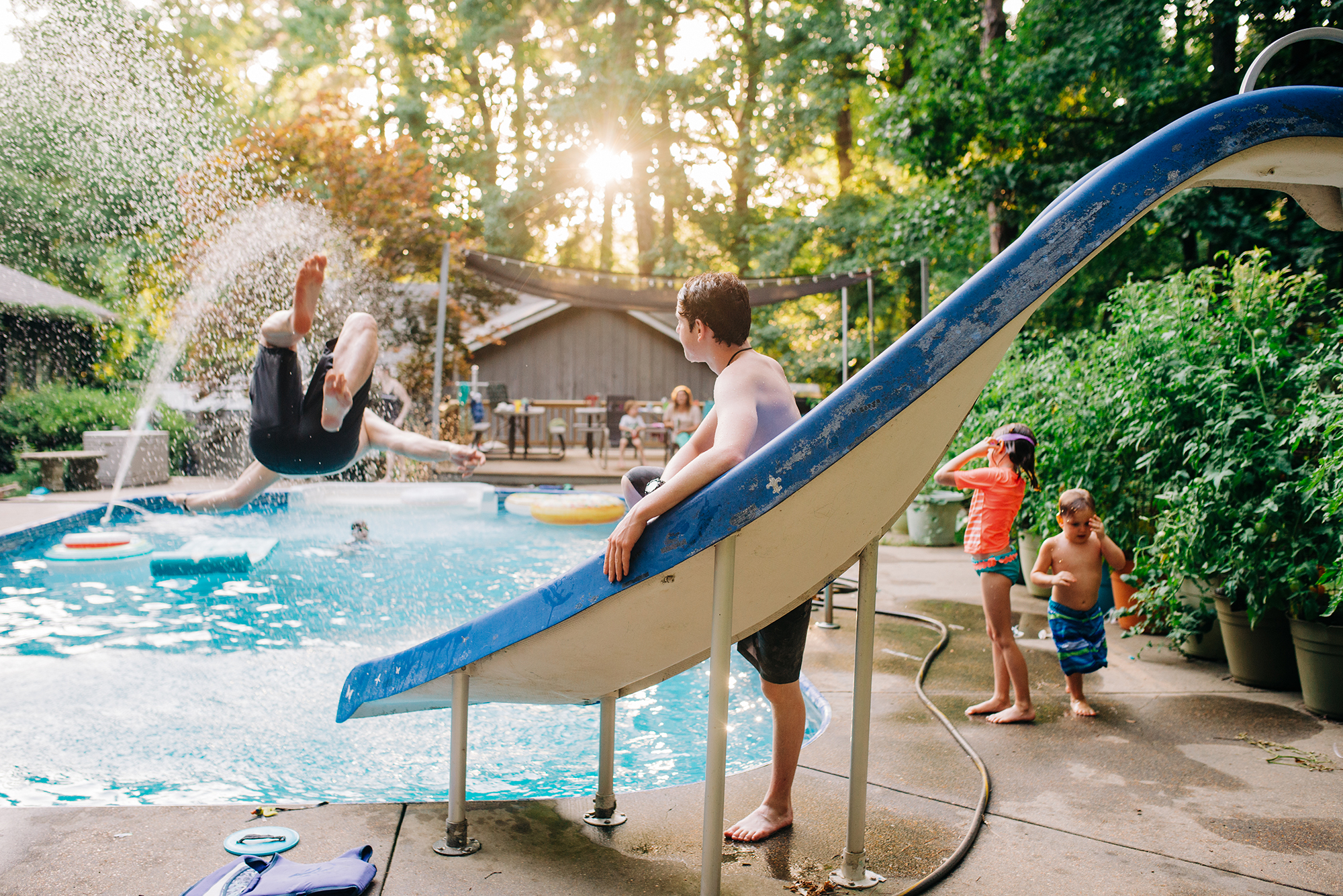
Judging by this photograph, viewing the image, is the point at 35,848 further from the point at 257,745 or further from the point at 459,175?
the point at 459,175

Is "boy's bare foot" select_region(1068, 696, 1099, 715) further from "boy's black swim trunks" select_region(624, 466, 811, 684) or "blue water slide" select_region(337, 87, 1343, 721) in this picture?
"blue water slide" select_region(337, 87, 1343, 721)

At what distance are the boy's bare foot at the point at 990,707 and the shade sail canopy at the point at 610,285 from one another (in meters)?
9.45

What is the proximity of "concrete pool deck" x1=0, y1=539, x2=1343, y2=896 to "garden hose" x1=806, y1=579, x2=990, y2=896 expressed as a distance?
0.10 ft

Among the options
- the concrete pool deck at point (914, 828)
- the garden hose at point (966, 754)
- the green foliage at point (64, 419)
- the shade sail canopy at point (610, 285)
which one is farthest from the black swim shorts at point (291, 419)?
the green foliage at point (64, 419)

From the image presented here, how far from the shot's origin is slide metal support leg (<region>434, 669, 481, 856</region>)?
7.49 feet

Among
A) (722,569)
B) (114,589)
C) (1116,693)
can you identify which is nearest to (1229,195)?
(1116,693)

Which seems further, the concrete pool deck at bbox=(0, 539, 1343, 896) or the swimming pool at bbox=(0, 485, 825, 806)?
the swimming pool at bbox=(0, 485, 825, 806)

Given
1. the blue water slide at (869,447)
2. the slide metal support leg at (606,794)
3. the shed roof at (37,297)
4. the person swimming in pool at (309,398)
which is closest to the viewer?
the blue water slide at (869,447)

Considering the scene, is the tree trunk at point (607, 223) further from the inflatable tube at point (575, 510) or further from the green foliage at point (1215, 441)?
the green foliage at point (1215, 441)

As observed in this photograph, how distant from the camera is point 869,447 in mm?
1850

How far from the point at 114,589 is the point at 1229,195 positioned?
1043 centimetres

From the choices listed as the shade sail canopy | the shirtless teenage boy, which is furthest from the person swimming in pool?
the shade sail canopy

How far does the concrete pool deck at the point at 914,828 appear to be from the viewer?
2145 millimetres

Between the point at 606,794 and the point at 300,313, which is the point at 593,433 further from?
the point at 606,794
